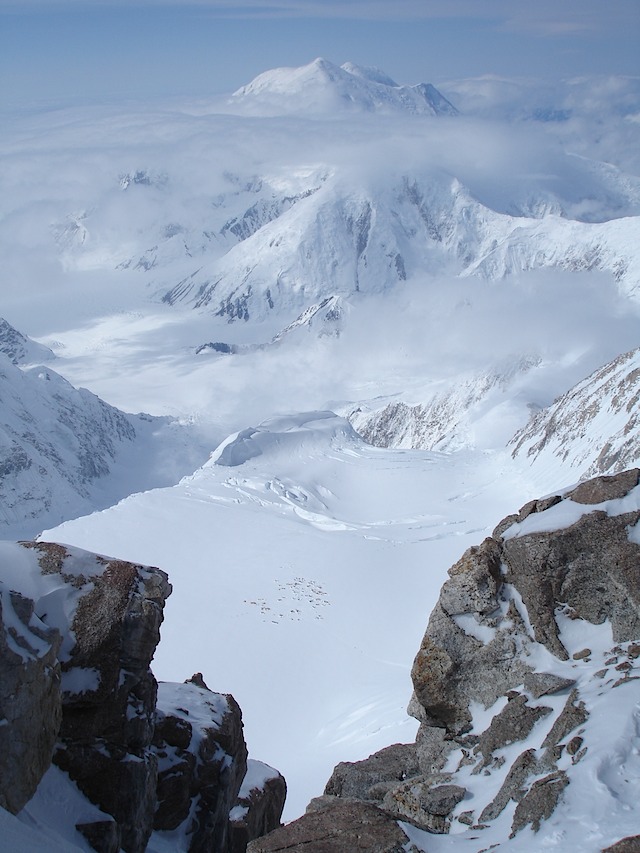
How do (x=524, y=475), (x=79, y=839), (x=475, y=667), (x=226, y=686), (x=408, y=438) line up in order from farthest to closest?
(x=408, y=438), (x=524, y=475), (x=226, y=686), (x=475, y=667), (x=79, y=839)

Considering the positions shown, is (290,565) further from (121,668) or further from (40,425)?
(40,425)

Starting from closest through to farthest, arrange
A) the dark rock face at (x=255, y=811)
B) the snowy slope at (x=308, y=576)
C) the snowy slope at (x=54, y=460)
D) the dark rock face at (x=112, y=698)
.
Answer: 1. the dark rock face at (x=112, y=698)
2. the dark rock face at (x=255, y=811)
3. the snowy slope at (x=308, y=576)
4. the snowy slope at (x=54, y=460)

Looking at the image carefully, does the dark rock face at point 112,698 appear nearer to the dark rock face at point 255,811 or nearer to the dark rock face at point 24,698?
the dark rock face at point 24,698

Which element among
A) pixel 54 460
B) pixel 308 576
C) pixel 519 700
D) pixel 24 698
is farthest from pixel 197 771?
pixel 54 460

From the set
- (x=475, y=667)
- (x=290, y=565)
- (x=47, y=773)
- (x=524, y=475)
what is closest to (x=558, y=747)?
(x=475, y=667)

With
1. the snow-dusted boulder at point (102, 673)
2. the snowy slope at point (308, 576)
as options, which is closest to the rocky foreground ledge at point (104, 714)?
the snow-dusted boulder at point (102, 673)

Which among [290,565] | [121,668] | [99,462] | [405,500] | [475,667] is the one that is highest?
[121,668]

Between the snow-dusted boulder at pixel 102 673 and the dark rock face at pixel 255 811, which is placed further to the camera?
the dark rock face at pixel 255 811

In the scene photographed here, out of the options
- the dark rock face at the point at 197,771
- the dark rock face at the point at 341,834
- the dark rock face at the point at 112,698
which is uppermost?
the dark rock face at the point at 112,698
